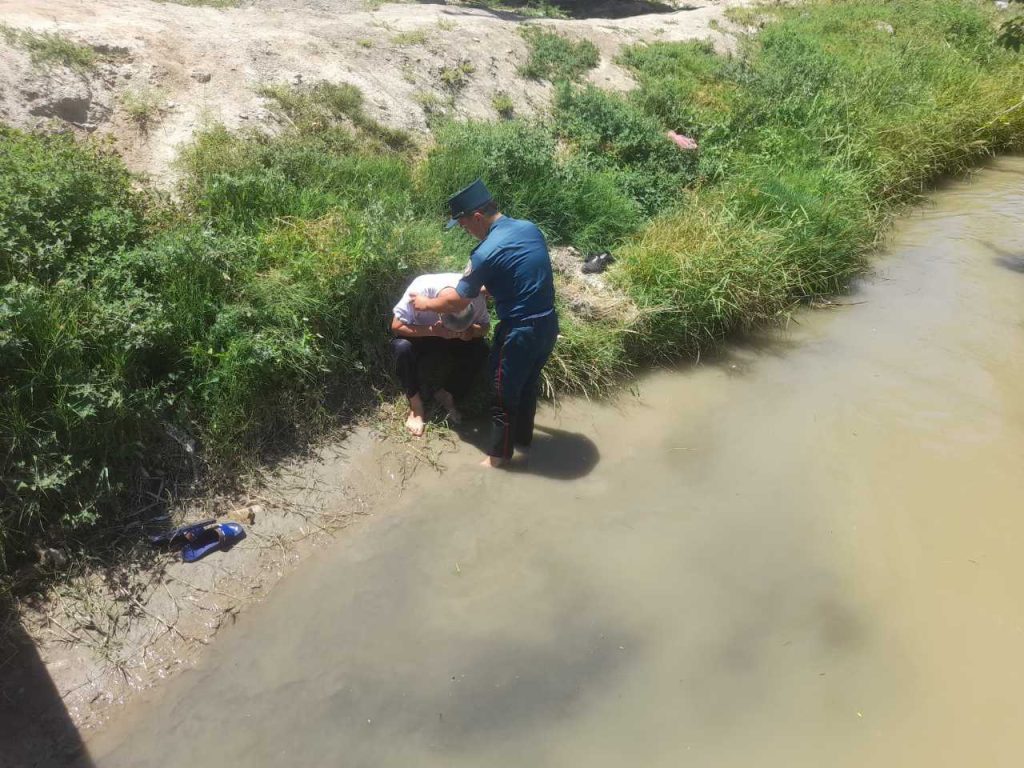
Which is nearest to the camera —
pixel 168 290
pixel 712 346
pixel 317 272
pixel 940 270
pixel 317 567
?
pixel 317 567

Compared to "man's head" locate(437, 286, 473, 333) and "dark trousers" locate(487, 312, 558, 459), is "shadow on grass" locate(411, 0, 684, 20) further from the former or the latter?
"dark trousers" locate(487, 312, 558, 459)

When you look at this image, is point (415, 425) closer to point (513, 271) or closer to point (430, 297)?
point (430, 297)

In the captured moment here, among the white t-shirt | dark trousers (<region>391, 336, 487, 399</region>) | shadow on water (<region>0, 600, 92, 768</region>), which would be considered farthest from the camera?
dark trousers (<region>391, 336, 487, 399</region>)

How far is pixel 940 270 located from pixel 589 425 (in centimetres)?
451

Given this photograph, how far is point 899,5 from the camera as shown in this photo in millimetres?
13547

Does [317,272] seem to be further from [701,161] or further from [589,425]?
[701,161]

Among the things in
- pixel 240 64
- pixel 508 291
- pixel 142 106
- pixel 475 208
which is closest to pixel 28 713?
pixel 508 291

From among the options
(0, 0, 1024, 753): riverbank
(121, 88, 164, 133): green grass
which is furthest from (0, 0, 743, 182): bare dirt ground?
(0, 0, 1024, 753): riverbank

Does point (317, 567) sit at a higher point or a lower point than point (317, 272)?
lower

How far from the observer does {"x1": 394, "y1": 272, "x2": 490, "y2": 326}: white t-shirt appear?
14.6 ft

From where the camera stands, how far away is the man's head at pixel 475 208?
4.00 meters

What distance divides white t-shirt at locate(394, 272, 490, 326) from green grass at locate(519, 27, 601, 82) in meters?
5.11

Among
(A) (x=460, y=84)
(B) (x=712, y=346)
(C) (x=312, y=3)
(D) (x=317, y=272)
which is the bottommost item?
(B) (x=712, y=346)

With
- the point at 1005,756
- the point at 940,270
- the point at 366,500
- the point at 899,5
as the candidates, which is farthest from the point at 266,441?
the point at 899,5
